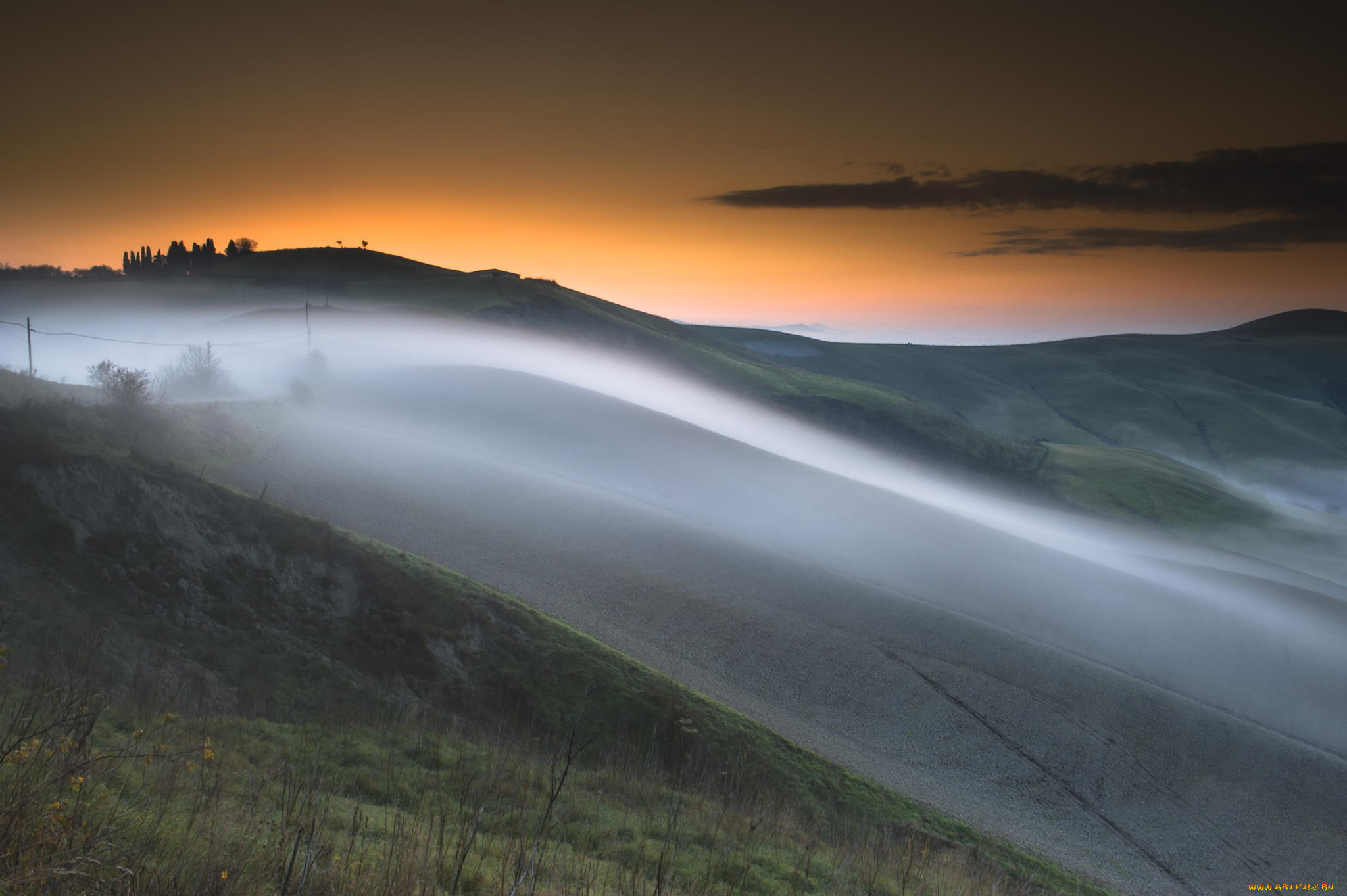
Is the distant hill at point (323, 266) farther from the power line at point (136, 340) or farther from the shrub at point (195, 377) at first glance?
the shrub at point (195, 377)

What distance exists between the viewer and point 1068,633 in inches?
1837

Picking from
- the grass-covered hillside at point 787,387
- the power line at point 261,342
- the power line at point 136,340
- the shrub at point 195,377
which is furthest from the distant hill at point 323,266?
the shrub at point 195,377

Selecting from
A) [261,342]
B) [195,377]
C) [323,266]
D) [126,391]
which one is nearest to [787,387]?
[261,342]

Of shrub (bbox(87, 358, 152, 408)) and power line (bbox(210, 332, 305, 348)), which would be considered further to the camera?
power line (bbox(210, 332, 305, 348))

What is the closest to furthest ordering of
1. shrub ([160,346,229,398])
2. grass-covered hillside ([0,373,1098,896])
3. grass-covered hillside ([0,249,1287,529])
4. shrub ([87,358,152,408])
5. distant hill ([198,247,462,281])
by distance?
1. grass-covered hillside ([0,373,1098,896])
2. shrub ([87,358,152,408])
3. shrub ([160,346,229,398])
4. grass-covered hillside ([0,249,1287,529])
5. distant hill ([198,247,462,281])

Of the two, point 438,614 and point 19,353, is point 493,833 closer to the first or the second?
point 438,614

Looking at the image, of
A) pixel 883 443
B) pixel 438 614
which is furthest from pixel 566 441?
pixel 883 443

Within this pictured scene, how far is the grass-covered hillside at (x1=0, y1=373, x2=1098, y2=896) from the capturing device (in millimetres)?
6363

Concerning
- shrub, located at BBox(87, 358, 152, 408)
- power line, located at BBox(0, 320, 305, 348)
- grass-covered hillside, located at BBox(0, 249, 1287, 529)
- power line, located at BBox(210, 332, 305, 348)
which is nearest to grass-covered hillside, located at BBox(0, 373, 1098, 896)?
shrub, located at BBox(87, 358, 152, 408)

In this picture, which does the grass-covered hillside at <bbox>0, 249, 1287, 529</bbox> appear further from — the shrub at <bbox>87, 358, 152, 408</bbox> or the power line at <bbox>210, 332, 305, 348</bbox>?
the shrub at <bbox>87, 358, 152, 408</bbox>

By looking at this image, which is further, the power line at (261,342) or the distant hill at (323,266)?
the distant hill at (323,266)

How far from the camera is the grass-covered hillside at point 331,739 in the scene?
6363 mm

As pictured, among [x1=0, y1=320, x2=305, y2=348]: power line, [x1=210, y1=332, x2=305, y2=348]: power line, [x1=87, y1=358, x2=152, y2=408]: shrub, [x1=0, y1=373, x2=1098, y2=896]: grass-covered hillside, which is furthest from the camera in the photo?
[x1=0, y1=320, x2=305, y2=348]: power line

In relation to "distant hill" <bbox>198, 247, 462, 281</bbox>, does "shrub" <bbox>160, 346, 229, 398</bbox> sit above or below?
below
